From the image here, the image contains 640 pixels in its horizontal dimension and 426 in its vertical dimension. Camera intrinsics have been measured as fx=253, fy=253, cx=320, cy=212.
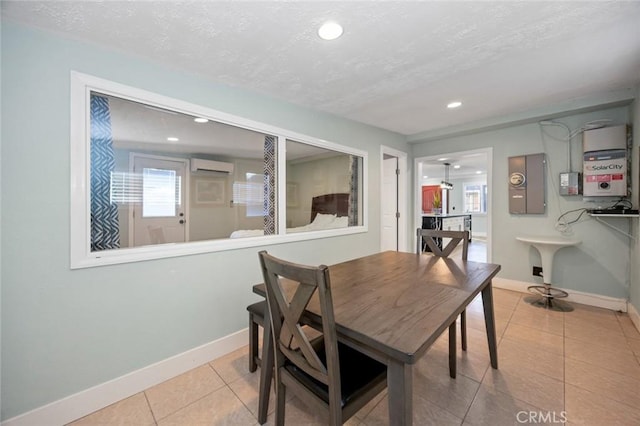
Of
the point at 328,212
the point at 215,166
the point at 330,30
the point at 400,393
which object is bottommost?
the point at 400,393

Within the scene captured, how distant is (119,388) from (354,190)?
119 inches

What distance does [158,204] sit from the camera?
6.88ft

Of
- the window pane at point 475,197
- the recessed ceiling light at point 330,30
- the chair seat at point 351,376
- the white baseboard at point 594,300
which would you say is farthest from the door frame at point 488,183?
the window pane at point 475,197

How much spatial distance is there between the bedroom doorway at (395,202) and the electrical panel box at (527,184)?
1.48m

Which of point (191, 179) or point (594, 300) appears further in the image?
point (594, 300)

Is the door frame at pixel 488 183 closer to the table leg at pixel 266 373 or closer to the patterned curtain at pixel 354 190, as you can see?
the patterned curtain at pixel 354 190

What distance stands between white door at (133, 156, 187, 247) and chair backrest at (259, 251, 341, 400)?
1285 mm

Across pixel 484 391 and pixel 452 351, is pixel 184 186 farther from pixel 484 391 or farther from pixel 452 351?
pixel 484 391

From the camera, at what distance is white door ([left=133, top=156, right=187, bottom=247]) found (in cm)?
193

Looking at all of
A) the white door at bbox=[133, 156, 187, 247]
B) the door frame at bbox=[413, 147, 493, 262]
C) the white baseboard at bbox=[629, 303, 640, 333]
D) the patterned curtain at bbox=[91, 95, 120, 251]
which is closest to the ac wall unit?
the white door at bbox=[133, 156, 187, 247]

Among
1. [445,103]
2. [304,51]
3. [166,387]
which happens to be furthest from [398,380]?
[445,103]

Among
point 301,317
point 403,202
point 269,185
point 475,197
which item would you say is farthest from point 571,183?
point 475,197

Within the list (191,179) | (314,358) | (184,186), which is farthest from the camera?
(191,179)

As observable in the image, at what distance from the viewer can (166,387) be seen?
176cm
